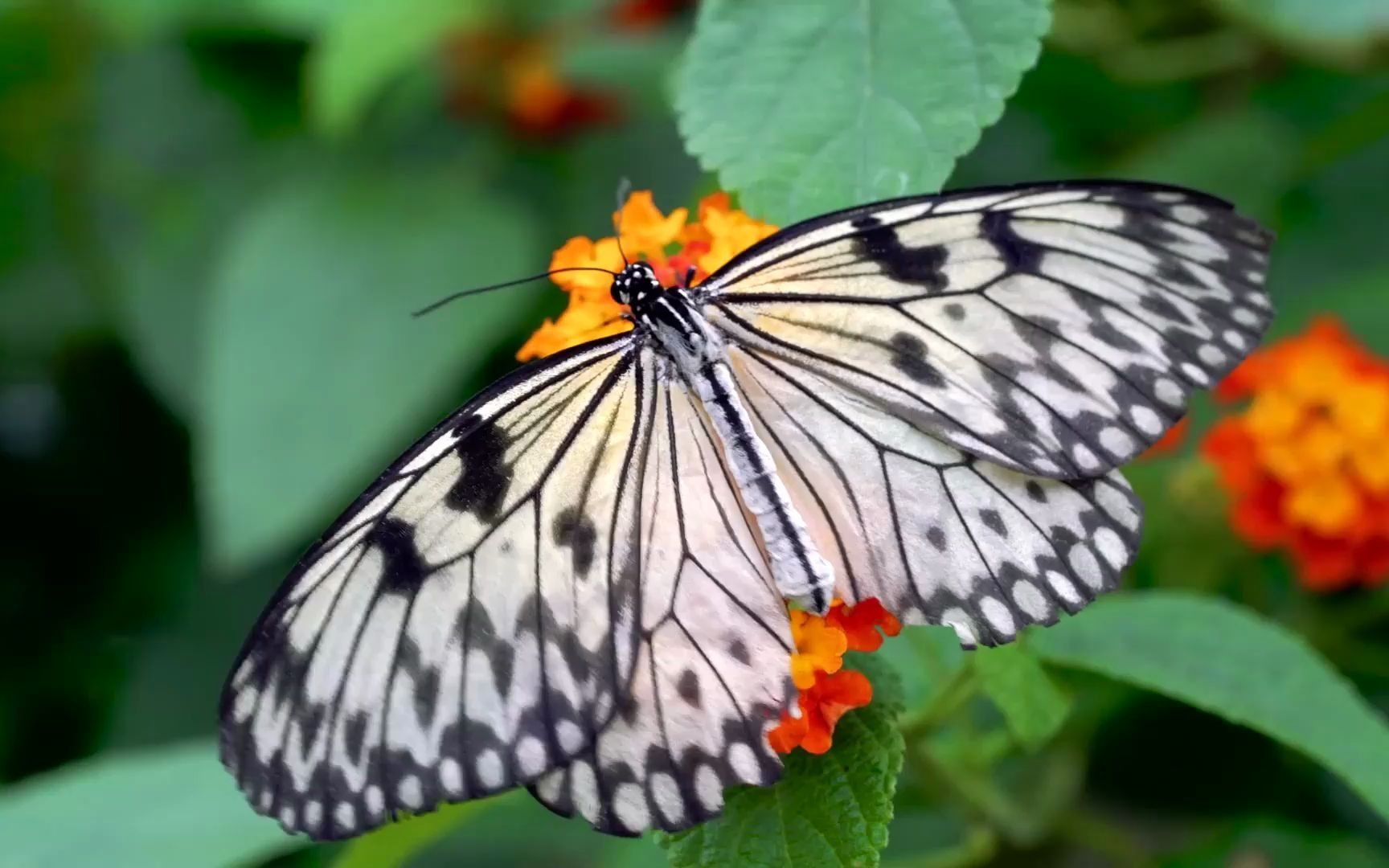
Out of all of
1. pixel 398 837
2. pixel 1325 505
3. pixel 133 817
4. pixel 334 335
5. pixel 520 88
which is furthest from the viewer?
pixel 520 88

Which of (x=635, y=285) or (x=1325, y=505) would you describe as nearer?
(x=635, y=285)

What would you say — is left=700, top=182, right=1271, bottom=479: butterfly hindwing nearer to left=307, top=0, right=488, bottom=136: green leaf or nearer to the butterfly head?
the butterfly head

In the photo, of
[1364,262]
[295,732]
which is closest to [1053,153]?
[1364,262]

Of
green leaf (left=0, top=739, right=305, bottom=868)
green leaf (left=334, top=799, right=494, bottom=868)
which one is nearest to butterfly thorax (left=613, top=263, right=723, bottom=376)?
green leaf (left=334, top=799, right=494, bottom=868)

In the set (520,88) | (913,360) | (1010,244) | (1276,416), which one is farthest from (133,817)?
(1276,416)

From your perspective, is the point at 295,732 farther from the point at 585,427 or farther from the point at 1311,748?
the point at 1311,748

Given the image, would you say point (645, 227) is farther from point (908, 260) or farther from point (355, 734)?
point (355, 734)

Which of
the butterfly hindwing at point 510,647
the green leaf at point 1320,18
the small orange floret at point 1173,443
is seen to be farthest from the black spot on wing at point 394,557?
the green leaf at point 1320,18
